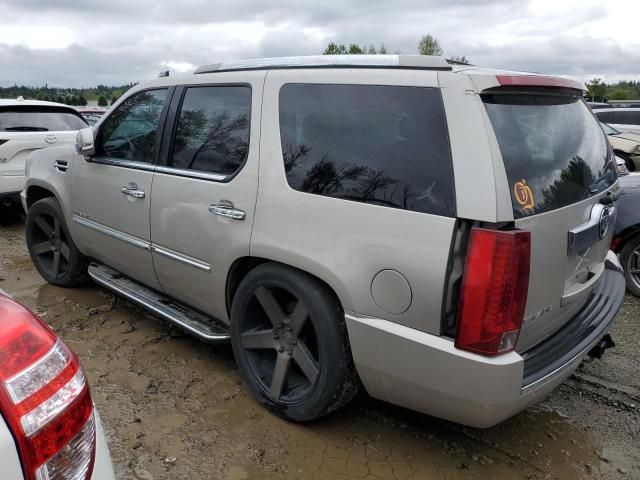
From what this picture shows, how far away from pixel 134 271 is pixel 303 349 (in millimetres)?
1646

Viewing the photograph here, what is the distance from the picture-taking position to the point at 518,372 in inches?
82.3

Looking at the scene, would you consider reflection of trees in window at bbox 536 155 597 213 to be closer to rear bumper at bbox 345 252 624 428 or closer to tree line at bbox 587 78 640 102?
rear bumper at bbox 345 252 624 428

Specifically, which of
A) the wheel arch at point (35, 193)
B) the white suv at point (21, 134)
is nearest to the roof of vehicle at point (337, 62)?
the wheel arch at point (35, 193)

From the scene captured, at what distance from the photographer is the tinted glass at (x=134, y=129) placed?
3473 mm

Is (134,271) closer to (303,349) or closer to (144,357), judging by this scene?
(144,357)

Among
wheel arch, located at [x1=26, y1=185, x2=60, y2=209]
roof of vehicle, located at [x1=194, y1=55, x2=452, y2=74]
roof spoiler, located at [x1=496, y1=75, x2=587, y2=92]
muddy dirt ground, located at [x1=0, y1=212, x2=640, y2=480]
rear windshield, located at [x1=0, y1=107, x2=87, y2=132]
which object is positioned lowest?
muddy dirt ground, located at [x1=0, y1=212, x2=640, y2=480]

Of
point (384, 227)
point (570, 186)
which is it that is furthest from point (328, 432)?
point (570, 186)

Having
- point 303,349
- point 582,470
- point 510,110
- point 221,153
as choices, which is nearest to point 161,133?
point 221,153

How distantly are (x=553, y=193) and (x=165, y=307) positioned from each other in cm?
240

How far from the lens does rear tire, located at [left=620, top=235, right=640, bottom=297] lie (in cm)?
464

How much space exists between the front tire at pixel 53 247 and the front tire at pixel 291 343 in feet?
7.41

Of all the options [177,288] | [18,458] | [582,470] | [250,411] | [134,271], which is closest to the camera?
[18,458]

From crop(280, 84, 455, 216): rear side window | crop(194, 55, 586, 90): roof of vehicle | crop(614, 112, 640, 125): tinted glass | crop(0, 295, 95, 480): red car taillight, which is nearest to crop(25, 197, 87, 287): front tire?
crop(194, 55, 586, 90): roof of vehicle

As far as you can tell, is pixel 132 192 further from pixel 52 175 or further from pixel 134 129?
pixel 52 175
